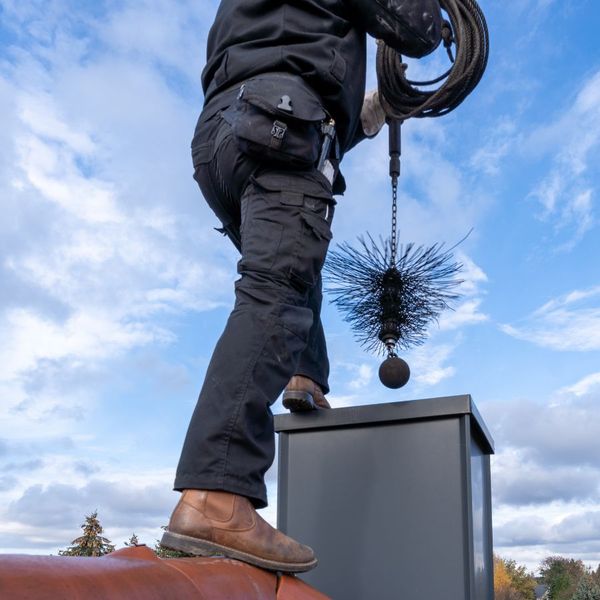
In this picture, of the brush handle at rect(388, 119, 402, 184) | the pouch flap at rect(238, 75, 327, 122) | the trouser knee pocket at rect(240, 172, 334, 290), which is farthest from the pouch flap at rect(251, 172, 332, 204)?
the brush handle at rect(388, 119, 402, 184)

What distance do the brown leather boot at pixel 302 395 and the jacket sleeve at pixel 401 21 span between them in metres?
1.00

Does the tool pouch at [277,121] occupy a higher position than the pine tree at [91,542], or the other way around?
the tool pouch at [277,121]

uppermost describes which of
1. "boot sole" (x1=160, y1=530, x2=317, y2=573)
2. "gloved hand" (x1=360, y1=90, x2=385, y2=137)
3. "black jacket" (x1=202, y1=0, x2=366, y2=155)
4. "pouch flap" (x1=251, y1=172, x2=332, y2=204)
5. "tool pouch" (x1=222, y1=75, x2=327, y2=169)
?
"gloved hand" (x1=360, y1=90, x2=385, y2=137)

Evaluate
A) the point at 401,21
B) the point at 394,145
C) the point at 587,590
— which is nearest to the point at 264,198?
the point at 401,21

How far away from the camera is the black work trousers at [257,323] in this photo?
5.32 feet

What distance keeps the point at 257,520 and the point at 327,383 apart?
0.89 meters

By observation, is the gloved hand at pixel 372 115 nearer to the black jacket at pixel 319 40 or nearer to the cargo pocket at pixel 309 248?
the black jacket at pixel 319 40

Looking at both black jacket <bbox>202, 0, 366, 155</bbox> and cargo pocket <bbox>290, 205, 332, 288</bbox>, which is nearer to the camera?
cargo pocket <bbox>290, 205, 332, 288</bbox>

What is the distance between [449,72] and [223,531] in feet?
5.97

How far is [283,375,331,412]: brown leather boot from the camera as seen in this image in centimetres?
240

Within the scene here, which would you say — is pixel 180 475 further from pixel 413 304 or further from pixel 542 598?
pixel 542 598

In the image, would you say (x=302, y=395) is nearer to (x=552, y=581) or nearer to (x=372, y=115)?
(x=372, y=115)

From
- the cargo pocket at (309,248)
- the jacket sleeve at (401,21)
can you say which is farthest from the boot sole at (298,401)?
the jacket sleeve at (401,21)

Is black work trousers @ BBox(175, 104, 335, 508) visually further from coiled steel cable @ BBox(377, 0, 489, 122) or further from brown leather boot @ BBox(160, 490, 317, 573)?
coiled steel cable @ BBox(377, 0, 489, 122)
